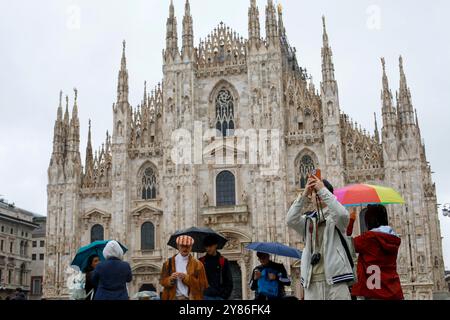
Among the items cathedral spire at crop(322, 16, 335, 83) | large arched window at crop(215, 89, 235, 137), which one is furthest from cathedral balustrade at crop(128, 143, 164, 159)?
cathedral spire at crop(322, 16, 335, 83)

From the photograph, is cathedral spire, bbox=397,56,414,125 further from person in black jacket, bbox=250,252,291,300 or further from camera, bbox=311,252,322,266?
camera, bbox=311,252,322,266

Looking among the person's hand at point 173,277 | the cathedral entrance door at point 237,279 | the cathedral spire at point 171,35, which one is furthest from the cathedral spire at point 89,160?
the person's hand at point 173,277

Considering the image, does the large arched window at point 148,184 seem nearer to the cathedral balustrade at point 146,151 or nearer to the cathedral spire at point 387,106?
the cathedral balustrade at point 146,151

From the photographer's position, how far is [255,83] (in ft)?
123

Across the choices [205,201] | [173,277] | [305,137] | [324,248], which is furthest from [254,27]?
[324,248]

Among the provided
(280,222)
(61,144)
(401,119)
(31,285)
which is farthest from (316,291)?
(31,285)

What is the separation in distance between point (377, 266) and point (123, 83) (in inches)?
1366

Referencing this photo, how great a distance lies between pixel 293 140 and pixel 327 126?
7.81ft

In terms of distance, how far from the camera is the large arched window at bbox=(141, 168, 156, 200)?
127 feet

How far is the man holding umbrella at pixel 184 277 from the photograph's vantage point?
28.9ft

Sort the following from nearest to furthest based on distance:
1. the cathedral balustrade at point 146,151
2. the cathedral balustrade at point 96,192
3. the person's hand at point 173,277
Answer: the person's hand at point 173,277
the cathedral balustrade at point 146,151
the cathedral balustrade at point 96,192

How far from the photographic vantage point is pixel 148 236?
37938mm

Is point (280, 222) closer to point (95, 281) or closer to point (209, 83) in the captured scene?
point (209, 83)

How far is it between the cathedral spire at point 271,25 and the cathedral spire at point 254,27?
633 millimetres
